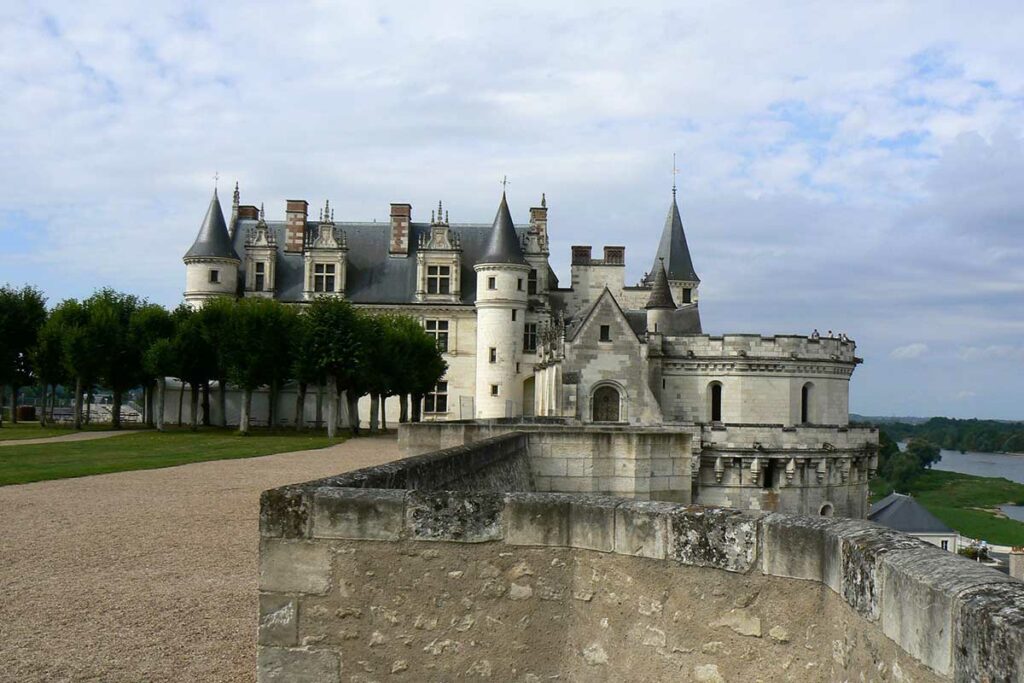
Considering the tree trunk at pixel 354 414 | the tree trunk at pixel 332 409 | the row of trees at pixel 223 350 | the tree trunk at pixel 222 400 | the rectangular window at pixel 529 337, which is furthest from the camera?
the rectangular window at pixel 529 337

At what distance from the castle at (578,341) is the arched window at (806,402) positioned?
8 cm

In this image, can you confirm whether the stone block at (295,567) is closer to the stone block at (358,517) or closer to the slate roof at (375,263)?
the stone block at (358,517)

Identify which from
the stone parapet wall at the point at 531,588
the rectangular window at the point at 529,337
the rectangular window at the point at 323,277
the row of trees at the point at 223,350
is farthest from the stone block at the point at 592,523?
the rectangular window at the point at 323,277

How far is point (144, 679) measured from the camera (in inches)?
268

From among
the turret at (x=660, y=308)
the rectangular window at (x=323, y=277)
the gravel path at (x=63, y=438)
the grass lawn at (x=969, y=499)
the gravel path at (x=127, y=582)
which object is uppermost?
the rectangular window at (x=323, y=277)

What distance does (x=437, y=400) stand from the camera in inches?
2197

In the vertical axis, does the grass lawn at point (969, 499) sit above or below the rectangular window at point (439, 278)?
below

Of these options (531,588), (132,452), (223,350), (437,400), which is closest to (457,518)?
(531,588)

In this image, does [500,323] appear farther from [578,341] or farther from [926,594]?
[926,594]

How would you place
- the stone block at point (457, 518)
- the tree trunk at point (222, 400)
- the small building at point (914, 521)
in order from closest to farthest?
the stone block at point (457, 518)
the tree trunk at point (222, 400)
the small building at point (914, 521)

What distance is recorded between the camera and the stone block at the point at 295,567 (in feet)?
16.4

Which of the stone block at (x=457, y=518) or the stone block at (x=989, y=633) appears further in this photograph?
the stone block at (x=457, y=518)

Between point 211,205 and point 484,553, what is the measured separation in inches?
2168

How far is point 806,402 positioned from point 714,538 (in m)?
38.5
